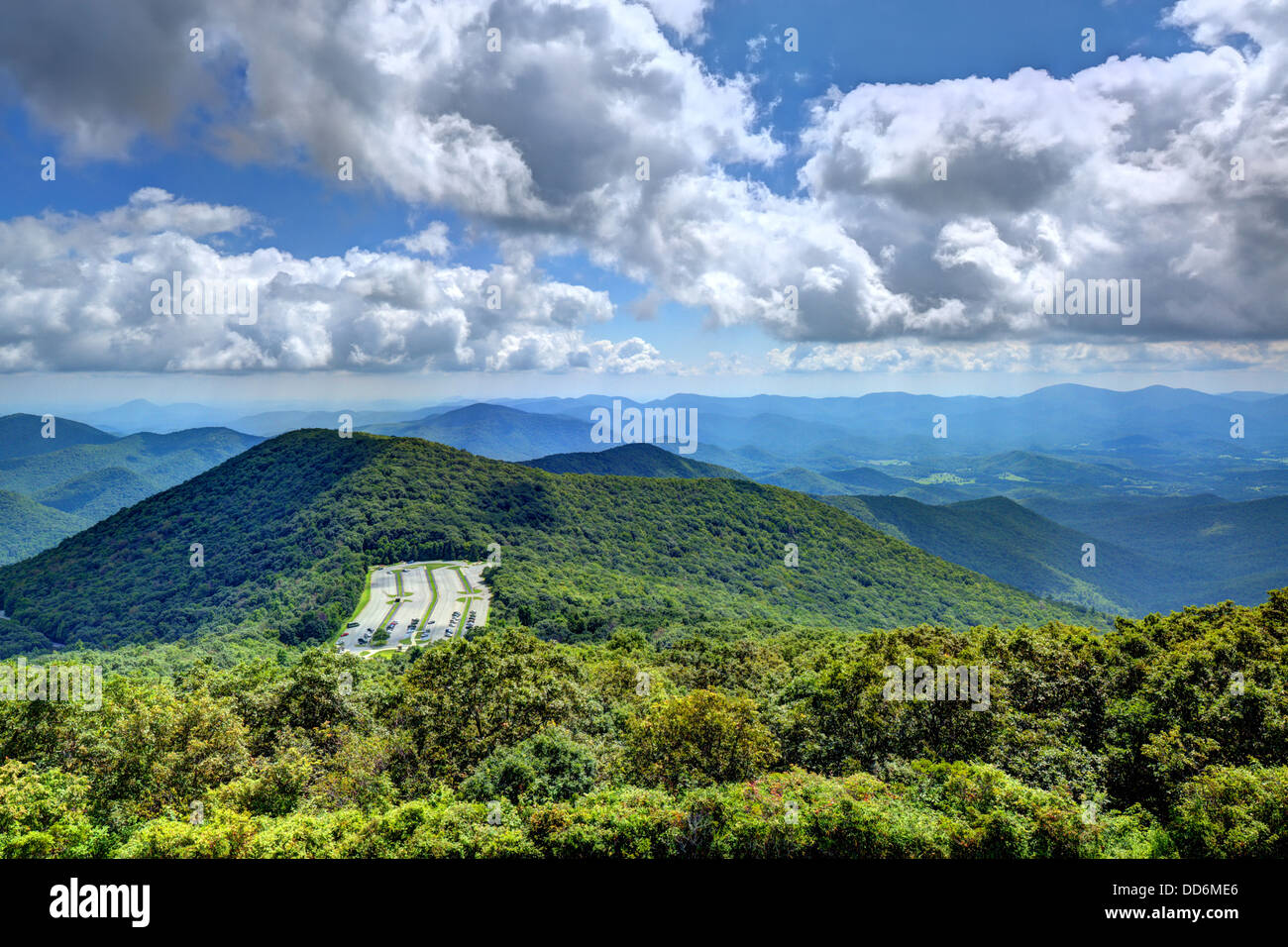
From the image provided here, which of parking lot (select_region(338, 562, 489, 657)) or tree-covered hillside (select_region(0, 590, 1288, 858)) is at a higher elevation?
tree-covered hillside (select_region(0, 590, 1288, 858))

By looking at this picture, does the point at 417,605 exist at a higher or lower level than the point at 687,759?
lower

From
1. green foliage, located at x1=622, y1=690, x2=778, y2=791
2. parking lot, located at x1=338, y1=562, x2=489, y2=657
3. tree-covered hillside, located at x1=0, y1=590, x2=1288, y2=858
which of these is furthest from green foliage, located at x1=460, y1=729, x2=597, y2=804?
parking lot, located at x1=338, y1=562, x2=489, y2=657

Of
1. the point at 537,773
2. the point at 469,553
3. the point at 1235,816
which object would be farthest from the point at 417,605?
the point at 1235,816

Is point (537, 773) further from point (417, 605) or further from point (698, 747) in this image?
point (417, 605)

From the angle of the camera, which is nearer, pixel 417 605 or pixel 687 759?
pixel 687 759

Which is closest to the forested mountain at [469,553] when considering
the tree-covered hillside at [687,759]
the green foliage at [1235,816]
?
the tree-covered hillside at [687,759]

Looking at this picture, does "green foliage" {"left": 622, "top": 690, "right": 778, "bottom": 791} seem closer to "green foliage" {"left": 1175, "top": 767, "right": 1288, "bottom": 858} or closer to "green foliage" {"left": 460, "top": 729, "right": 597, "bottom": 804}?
"green foliage" {"left": 460, "top": 729, "right": 597, "bottom": 804}

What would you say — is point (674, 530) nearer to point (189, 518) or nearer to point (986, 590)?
point (986, 590)

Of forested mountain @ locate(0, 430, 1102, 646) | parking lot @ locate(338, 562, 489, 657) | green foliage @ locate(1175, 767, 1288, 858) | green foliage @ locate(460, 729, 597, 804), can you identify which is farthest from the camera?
forested mountain @ locate(0, 430, 1102, 646)
